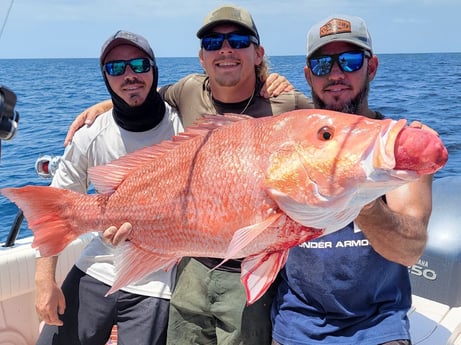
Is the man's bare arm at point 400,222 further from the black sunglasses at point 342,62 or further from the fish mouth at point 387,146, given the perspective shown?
the black sunglasses at point 342,62

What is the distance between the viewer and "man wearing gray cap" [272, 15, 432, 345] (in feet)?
7.74

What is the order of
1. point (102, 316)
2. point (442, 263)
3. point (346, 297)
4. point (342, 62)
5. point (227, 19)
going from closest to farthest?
point (346, 297) < point (342, 62) < point (227, 19) < point (102, 316) < point (442, 263)

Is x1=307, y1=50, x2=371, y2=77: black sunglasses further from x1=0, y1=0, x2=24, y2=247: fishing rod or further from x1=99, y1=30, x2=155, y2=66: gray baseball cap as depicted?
x1=0, y1=0, x2=24, y2=247: fishing rod

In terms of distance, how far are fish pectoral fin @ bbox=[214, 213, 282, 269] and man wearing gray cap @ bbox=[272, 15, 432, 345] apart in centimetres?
62

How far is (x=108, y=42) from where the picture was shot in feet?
9.90

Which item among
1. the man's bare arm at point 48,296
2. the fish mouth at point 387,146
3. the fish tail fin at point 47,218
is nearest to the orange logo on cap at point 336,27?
the fish mouth at point 387,146

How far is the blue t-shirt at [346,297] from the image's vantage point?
2.44 metres

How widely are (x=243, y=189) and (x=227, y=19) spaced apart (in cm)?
153

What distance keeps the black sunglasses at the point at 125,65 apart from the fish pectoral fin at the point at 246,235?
1626 millimetres

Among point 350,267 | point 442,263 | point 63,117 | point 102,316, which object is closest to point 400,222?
point 350,267

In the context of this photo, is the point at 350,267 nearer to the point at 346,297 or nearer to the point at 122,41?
the point at 346,297

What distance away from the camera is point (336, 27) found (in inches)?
108

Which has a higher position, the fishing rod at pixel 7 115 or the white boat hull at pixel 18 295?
the fishing rod at pixel 7 115

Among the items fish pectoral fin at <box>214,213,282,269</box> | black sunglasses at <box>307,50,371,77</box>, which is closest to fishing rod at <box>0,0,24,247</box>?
fish pectoral fin at <box>214,213,282,269</box>
